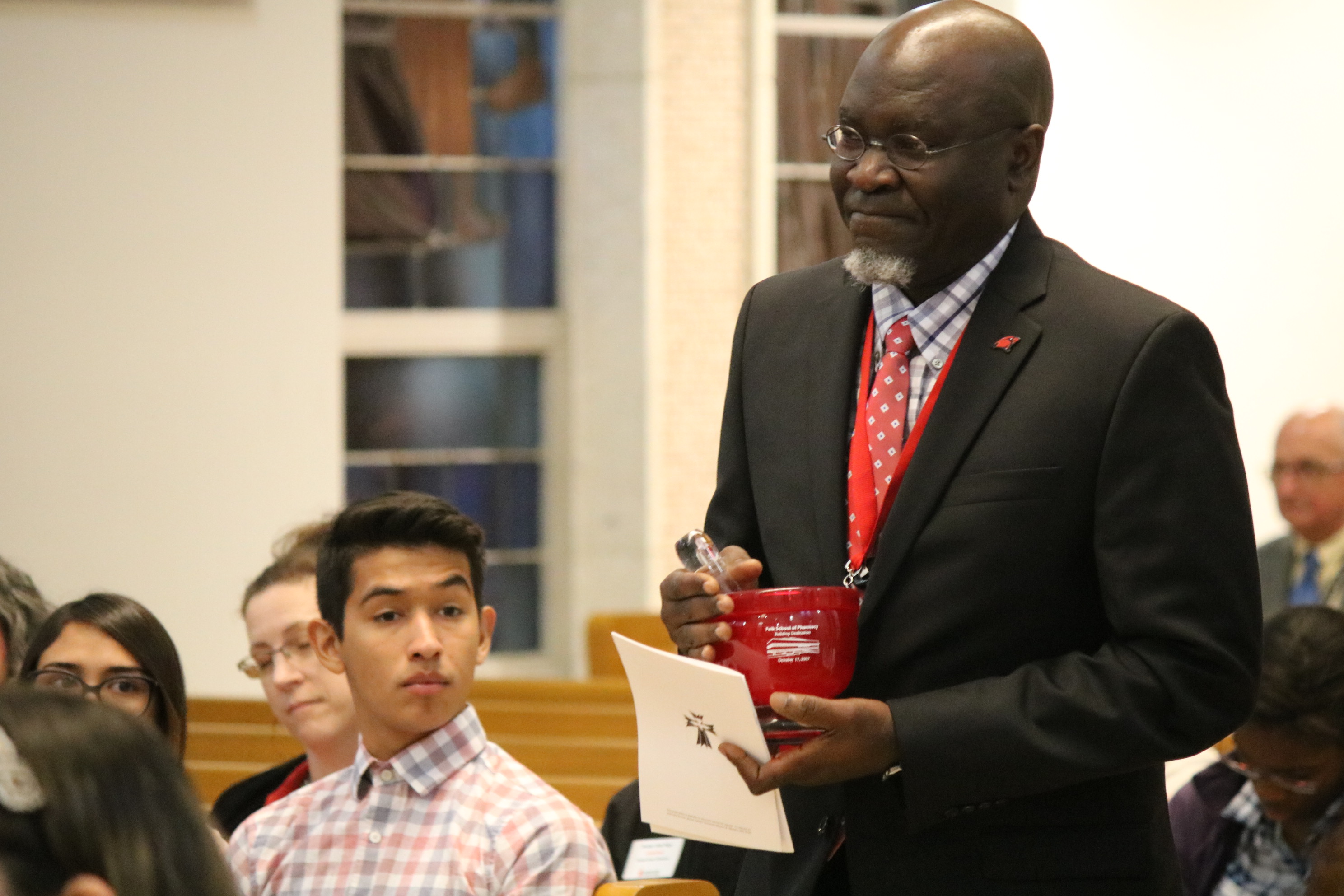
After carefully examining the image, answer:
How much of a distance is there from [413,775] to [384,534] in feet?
1.23

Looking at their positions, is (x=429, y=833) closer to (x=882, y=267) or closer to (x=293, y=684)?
(x=293, y=684)

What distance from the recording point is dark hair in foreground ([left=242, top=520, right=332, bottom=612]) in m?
3.03

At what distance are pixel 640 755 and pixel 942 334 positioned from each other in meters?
0.53

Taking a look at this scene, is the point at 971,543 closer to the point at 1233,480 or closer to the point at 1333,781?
the point at 1233,480

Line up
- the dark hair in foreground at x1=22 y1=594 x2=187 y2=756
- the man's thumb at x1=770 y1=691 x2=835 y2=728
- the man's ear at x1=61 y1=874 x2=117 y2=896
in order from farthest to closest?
the dark hair in foreground at x1=22 y1=594 x2=187 y2=756
the man's thumb at x1=770 y1=691 x2=835 y2=728
the man's ear at x1=61 y1=874 x2=117 y2=896

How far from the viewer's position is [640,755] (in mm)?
1621

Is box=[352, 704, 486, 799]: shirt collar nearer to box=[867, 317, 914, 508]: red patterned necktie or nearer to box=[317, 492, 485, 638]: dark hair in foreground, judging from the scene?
box=[317, 492, 485, 638]: dark hair in foreground

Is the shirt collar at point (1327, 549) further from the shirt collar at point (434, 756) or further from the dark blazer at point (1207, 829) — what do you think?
the shirt collar at point (434, 756)

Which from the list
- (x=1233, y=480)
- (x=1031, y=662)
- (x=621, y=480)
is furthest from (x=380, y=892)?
(x=621, y=480)

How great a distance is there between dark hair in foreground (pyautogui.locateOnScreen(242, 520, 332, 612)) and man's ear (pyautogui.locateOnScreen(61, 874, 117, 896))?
6.89ft

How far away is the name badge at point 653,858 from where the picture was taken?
8.98 ft

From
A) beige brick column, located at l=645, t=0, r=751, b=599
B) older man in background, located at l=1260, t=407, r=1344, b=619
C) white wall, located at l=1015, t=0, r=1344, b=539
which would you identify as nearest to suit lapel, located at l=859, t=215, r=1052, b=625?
older man in background, located at l=1260, t=407, r=1344, b=619

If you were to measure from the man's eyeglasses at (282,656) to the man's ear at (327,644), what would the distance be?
17.2 inches

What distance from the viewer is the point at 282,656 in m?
2.97
